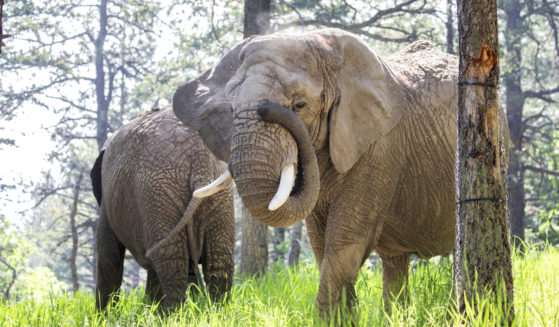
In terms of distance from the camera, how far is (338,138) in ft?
13.9

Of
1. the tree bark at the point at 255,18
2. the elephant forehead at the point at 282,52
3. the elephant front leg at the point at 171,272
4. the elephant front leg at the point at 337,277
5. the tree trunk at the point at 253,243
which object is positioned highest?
the tree bark at the point at 255,18

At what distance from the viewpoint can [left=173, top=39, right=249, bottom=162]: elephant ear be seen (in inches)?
181

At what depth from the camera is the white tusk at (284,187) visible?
11.8ft

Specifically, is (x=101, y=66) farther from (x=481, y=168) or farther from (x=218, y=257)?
→ (x=481, y=168)

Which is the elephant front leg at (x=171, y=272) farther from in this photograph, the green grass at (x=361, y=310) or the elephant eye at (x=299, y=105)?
the elephant eye at (x=299, y=105)

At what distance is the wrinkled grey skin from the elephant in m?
0.72

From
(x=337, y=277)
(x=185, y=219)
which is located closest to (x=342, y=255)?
(x=337, y=277)

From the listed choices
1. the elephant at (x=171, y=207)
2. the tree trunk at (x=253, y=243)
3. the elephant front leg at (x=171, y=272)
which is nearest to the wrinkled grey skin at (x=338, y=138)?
the elephant at (x=171, y=207)

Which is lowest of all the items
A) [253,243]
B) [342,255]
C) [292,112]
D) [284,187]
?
[253,243]

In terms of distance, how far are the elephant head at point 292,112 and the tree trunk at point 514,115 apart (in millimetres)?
11611

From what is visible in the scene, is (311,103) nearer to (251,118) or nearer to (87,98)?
(251,118)

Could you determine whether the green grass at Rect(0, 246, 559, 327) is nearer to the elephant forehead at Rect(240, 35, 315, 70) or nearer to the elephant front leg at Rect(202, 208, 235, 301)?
the elephant front leg at Rect(202, 208, 235, 301)

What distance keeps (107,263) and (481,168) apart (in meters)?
4.15

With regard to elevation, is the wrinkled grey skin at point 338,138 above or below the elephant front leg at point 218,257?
above
